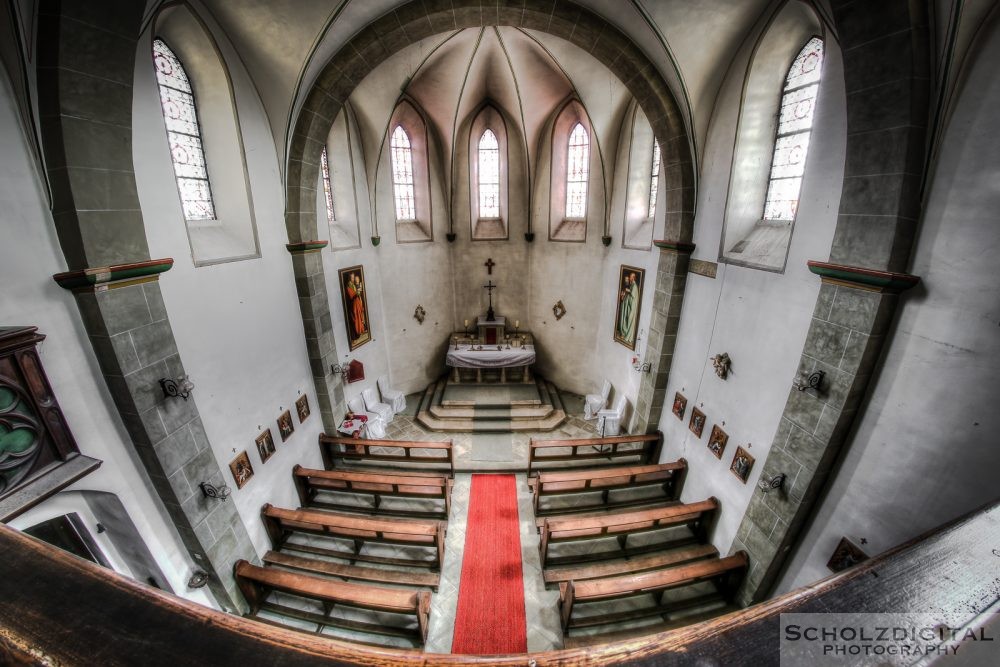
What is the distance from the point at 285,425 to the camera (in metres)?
7.18

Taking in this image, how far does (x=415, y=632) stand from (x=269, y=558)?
263cm

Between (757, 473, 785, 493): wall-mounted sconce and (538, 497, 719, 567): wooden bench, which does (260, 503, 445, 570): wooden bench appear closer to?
(538, 497, 719, 567): wooden bench

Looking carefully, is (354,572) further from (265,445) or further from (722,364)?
(722,364)

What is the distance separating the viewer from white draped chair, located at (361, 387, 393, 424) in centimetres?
1016

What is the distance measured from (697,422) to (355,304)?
306 inches

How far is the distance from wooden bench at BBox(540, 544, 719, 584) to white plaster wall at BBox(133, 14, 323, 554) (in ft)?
15.9

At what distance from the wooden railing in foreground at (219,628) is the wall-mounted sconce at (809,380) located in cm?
440

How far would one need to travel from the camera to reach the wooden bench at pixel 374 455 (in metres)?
8.34

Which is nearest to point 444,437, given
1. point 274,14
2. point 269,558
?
point 269,558

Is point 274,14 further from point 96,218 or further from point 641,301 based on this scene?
point 641,301

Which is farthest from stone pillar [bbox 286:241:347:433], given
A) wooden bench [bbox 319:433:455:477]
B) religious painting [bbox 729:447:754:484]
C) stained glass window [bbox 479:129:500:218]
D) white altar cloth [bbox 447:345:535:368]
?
religious painting [bbox 729:447:754:484]

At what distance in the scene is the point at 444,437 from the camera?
10203mm

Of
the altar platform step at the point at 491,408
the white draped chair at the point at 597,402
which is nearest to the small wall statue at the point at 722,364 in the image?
the white draped chair at the point at 597,402

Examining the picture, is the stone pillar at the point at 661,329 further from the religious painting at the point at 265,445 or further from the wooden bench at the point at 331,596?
the religious painting at the point at 265,445
